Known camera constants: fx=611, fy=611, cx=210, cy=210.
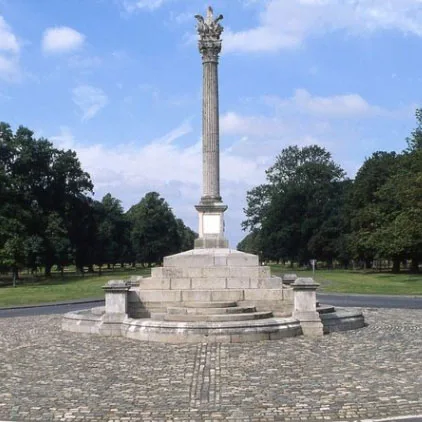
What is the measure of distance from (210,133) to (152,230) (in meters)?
78.4

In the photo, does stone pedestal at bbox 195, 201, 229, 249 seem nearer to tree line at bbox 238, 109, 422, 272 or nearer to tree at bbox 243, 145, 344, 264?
tree line at bbox 238, 109, 422, 272

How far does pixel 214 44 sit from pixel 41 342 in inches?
497

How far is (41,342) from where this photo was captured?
1619 cm

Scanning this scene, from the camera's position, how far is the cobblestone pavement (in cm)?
888

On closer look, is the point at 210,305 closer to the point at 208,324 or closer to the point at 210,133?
the point at 208,324

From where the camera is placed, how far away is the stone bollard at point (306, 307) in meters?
16.9

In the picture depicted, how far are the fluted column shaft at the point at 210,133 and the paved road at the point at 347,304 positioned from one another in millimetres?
8304

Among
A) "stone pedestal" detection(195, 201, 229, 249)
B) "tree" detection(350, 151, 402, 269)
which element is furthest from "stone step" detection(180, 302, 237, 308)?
"tree" detection(350, 151, 402, 269)

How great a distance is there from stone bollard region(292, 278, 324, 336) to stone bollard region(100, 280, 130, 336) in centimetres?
493

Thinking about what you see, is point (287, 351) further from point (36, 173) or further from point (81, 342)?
point (36, 173)

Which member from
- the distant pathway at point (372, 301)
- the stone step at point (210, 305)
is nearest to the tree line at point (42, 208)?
the distant pathway at point (372, 301)

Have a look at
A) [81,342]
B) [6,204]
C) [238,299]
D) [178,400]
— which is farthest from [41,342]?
[6,204]

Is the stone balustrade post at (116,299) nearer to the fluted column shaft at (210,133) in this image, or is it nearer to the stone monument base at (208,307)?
the stone monument base at (208,307)

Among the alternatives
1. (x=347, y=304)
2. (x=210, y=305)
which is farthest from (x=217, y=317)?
(x=347, y=304)
